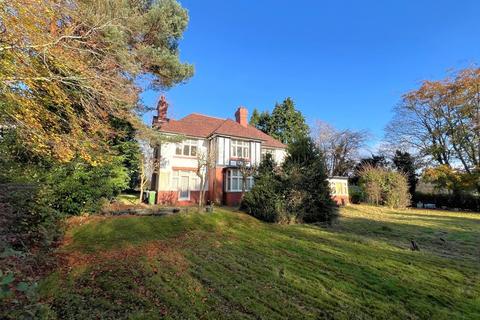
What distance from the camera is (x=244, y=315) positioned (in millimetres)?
3719

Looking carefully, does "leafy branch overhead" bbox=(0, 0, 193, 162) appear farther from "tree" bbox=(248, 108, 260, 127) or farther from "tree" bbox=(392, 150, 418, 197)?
"tree" bbox=(248, 108, 260, 127)

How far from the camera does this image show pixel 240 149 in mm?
21062

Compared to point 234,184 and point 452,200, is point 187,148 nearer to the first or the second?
point 234,184

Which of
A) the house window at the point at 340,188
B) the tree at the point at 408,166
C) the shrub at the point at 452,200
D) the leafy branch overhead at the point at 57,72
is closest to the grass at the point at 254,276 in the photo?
the leafy branch overhead at the point at 57,72

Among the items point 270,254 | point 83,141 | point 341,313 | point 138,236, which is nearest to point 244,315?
point 341,313

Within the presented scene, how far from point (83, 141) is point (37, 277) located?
142 inches

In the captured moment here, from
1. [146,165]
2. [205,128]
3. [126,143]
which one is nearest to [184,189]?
[146,165]

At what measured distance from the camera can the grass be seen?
393cm

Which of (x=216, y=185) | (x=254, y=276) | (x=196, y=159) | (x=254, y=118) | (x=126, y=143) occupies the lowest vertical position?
(x=254, y=276)

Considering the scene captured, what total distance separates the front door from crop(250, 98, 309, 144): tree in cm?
2111

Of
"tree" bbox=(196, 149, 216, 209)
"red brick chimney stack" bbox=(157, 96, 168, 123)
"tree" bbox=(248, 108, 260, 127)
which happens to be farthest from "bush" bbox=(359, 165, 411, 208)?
"tree" bbox=(248, 108, 260, 127)

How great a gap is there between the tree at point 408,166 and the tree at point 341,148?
555cm

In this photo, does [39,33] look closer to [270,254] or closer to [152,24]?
[270,254]

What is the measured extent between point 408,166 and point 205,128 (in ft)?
79.2
